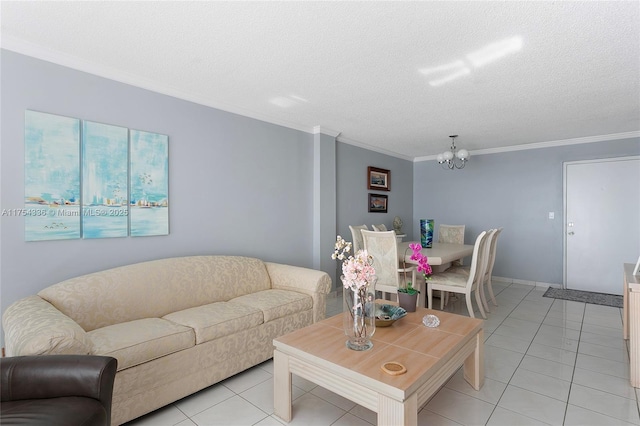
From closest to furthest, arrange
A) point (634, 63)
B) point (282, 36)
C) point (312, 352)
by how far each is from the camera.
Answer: point (312, 352) → point (282, 36) → point (634, 63)

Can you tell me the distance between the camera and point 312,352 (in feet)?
5.74

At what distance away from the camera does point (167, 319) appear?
7.61 feet

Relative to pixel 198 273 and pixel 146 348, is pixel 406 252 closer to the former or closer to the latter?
pixel 198 273

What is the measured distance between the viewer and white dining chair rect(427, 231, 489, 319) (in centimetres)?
343

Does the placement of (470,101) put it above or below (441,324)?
above

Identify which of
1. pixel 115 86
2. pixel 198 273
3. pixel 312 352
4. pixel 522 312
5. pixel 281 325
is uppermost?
pixel 115 86

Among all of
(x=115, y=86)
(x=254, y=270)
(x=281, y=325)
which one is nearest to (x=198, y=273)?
(x=254, y=270)

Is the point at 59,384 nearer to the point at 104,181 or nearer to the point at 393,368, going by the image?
the point at 393,368

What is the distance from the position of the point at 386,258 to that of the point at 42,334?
9.43 ft

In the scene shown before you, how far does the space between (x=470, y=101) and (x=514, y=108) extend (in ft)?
2.03

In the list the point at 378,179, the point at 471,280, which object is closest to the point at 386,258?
the point at 471,280

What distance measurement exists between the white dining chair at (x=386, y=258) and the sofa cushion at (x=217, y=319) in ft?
4.95

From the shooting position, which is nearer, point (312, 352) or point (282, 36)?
point (312, 352)

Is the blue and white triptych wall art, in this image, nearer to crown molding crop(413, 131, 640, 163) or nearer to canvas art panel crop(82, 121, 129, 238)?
canvas art panel crop(82, 121, 129, 238)
